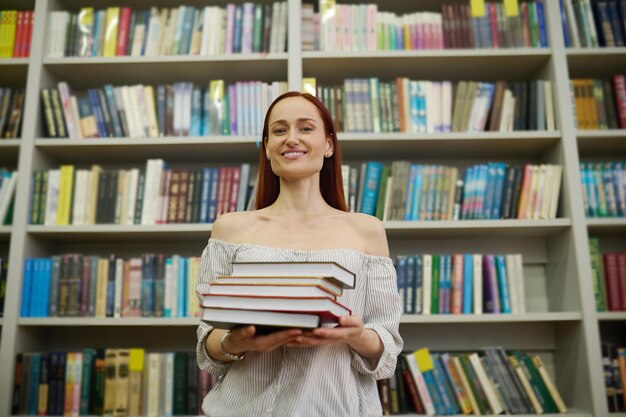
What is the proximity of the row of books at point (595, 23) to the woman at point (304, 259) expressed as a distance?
1511mm

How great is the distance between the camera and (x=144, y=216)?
2174 mm

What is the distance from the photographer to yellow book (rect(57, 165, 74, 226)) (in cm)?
219

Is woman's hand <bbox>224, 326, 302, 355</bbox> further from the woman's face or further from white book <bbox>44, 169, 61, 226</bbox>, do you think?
white book <bbox>44, 169, 61, 226</bbox>

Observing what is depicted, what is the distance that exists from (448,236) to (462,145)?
392 mm

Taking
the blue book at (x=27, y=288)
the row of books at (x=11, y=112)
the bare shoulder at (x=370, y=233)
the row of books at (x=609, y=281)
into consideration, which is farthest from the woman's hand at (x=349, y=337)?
the row of books at (x=11, y=112)

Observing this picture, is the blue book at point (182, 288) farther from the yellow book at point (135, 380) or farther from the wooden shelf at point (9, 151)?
the wooden shelf at point (9, 151)

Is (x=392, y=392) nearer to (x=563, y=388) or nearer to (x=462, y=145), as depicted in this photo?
(x=563, y=388)

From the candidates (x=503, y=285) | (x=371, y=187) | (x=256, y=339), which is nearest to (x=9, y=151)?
(x=371, y=187)

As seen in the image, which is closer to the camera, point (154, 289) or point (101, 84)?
point (154, 289)

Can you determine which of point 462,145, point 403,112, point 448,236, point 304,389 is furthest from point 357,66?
point 304,389

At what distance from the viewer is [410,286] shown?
6.86 feet

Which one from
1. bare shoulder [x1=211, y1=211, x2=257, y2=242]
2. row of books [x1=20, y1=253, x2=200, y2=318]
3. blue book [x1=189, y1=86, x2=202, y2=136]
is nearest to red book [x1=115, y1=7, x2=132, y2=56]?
blue book [x1=189, y1=86, x2=202, y2=136]

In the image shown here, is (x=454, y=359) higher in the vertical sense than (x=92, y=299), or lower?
lower

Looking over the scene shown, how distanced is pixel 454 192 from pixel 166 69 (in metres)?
1.33
